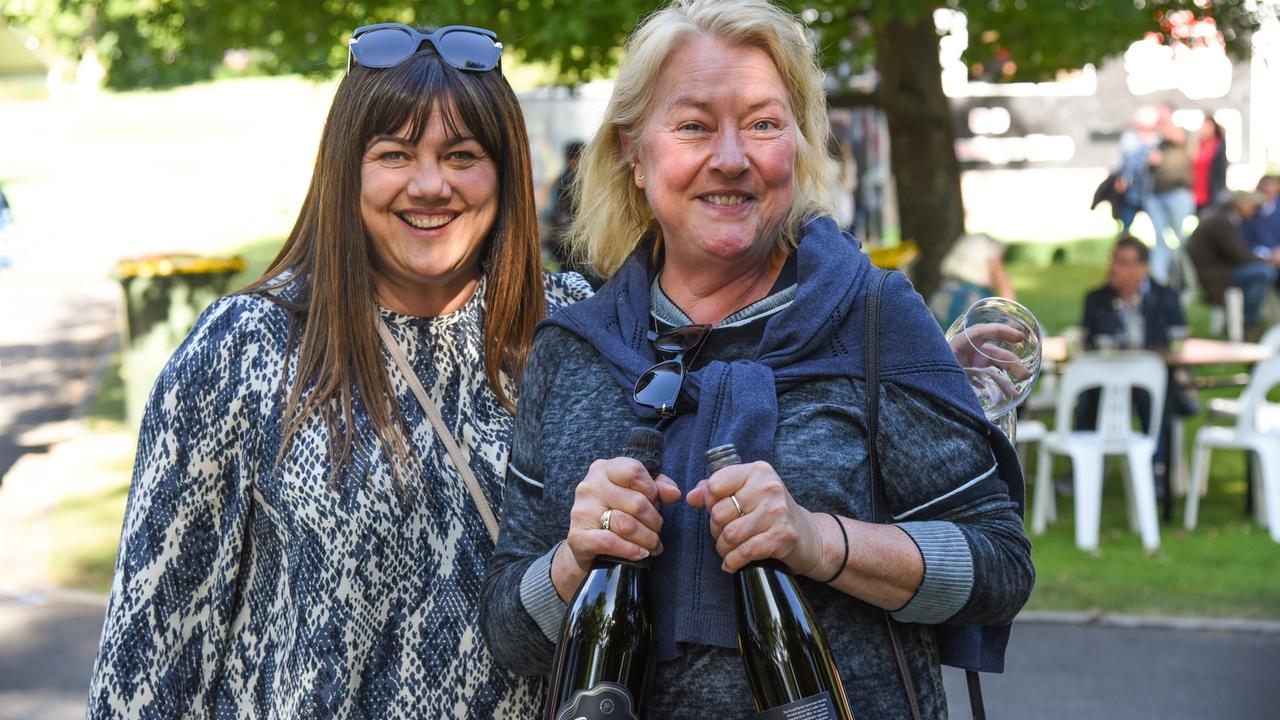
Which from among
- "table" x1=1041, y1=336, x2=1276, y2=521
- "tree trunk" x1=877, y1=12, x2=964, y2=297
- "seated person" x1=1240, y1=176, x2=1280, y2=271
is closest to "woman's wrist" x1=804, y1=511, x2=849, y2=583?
"table" x1=1041, y1=336, x2=1276, y2=521

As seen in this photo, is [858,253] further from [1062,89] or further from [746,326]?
[1062,89]

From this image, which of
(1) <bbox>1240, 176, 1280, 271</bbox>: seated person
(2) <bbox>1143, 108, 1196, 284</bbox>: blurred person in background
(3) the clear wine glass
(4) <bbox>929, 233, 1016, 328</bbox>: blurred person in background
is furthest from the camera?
(2) <bbox>1143, 108, 1196, 284</bbox>: blurred person in background

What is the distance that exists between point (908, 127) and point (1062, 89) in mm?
16036

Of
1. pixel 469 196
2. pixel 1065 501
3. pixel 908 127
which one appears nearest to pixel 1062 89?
pixel 908 127

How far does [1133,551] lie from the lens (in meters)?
8.81

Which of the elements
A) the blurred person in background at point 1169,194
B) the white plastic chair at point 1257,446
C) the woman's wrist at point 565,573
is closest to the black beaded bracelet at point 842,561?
the woman's wrist at point 565,573

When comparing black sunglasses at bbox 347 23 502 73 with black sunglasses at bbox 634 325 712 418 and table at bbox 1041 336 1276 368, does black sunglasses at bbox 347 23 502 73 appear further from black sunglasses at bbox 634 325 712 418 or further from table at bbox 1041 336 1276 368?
table at bbox 1041 336 1276 368

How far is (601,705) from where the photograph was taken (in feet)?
6.28

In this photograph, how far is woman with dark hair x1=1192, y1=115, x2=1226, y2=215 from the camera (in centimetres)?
1973

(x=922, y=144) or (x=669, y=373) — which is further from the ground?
(x=922, y=144)

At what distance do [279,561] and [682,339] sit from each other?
889 millimetres

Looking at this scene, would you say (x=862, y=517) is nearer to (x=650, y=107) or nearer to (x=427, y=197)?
(x=650, y=107)

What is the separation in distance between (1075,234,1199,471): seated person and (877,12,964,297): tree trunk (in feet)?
6.11

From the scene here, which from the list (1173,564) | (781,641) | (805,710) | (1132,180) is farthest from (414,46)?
(1132,180)
